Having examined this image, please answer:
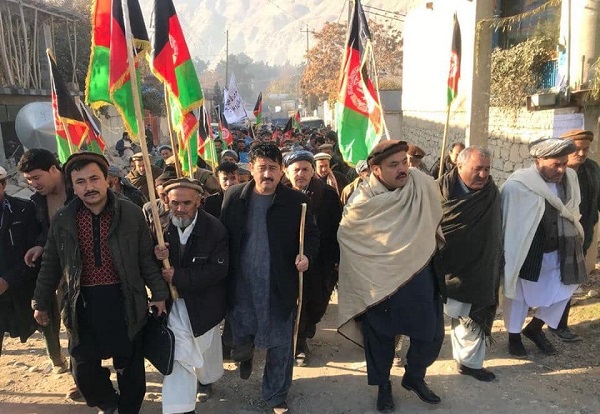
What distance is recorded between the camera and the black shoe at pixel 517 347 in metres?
4.10

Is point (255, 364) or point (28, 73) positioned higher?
point (28, 73)

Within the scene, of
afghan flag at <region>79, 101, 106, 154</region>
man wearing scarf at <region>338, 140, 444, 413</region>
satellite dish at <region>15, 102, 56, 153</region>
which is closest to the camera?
man wearing scarf at <region>338, 140, 444, 413</region>

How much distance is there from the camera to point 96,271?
2.99 m

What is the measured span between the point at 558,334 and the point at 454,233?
5.32 ft

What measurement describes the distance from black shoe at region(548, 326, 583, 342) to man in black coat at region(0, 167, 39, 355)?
430cm

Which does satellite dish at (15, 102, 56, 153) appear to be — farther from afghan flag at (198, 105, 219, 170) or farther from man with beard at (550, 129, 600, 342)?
man with beard at (550, 129, 600, 342)

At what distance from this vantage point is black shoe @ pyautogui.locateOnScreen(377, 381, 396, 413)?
134 inches

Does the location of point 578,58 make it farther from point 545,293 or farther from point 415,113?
point 415,113

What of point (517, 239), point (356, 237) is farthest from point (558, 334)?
point (356, 237)

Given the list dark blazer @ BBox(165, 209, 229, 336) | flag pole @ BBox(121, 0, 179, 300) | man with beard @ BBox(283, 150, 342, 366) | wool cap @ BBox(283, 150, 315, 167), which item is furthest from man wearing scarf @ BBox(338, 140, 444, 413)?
flag pole @ BBox(121, 0, 179, 300)

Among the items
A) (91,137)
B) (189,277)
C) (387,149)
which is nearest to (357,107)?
(387,149)

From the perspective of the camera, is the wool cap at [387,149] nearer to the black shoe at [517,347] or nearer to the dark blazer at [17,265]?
the black shoe at [517,347]

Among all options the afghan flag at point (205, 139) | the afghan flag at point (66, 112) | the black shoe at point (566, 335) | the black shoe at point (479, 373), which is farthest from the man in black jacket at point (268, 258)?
the afghan flag at point (205, 139)

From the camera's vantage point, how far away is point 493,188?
Answer: 3.63 m
